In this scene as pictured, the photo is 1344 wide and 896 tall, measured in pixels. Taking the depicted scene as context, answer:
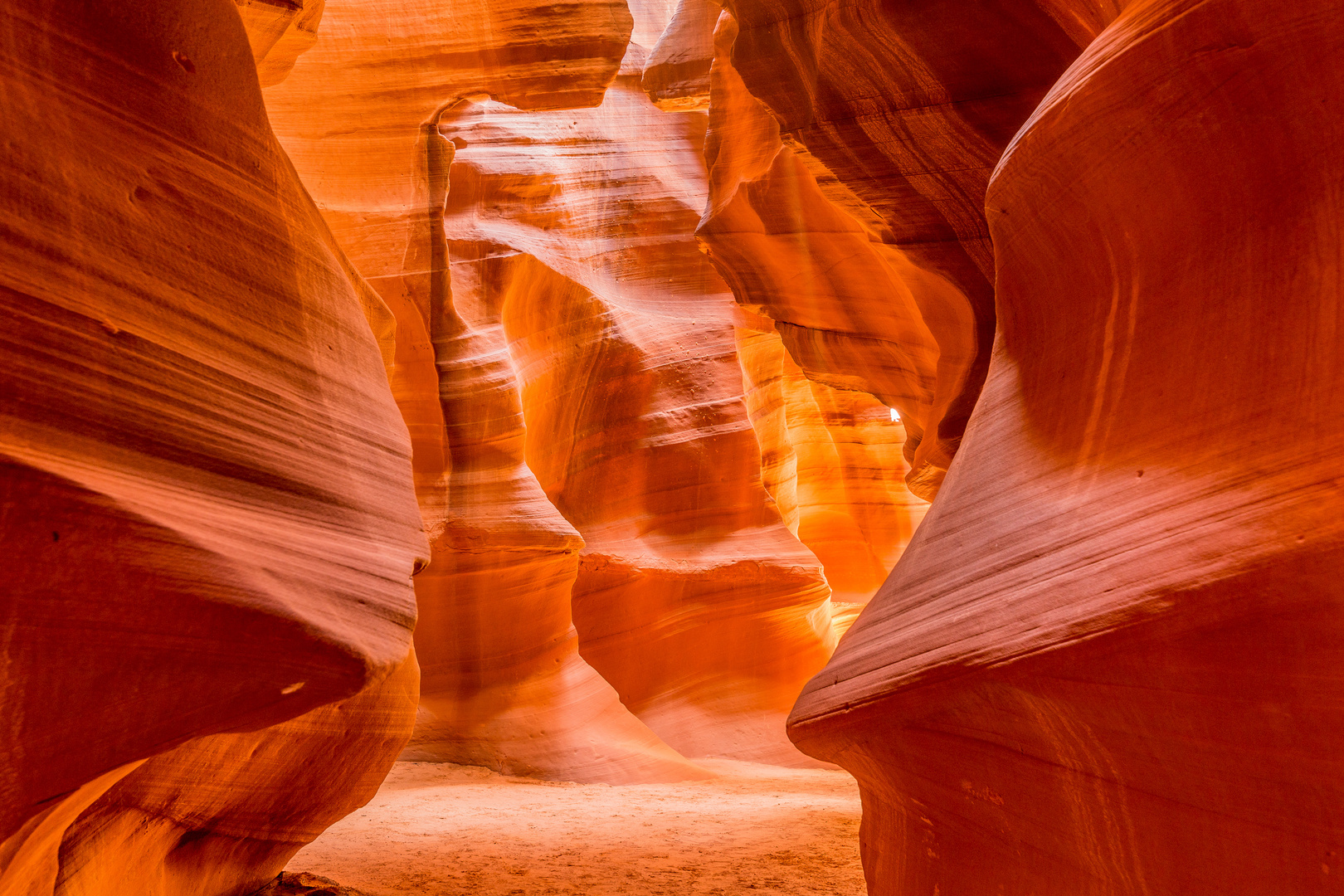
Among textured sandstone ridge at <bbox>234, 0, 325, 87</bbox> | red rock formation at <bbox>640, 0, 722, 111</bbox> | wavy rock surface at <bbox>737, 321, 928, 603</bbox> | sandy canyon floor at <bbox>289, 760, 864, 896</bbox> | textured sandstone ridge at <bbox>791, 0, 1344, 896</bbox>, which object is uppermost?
red rock formation at <bbox>640, 0, 722, 111</bbox>

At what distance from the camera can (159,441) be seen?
249cm

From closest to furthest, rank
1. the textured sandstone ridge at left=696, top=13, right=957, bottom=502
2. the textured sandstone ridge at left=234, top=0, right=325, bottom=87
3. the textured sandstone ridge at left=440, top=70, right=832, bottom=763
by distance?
the textured sandstone ridge at left=234, top=0, right=325, bottom=87 → the textured sandstone ridge at left=696, top=13, right=957, bottom=502 → the textured sandstone ridge at left=440, top=70, right=832, bottom=763

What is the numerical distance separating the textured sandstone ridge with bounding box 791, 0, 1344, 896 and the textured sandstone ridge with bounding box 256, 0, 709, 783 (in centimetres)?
592

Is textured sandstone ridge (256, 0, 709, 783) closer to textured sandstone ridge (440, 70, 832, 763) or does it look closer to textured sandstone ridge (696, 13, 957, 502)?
textured sandstone ridge (440, 70, 832, 763)

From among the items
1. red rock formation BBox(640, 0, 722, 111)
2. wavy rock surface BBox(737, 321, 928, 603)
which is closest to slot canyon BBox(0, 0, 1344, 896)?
red rock formation BBox(640, 0, 722, 111)

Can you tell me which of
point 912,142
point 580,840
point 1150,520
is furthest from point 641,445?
point 1150,520

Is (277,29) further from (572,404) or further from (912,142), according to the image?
(572,404)

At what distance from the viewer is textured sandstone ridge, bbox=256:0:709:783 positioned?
332 inches

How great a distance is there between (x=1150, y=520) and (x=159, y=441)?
92.8 inches

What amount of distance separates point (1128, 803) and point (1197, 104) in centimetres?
176

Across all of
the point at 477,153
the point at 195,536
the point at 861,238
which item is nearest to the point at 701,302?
the point at 477,153

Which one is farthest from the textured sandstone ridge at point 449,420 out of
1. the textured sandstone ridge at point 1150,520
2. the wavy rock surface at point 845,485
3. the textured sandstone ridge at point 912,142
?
the wavy rock surface at point 845,485

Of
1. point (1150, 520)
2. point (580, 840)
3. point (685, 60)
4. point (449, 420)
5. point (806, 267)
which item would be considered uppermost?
point (685, 60)

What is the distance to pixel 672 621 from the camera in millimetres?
12328
